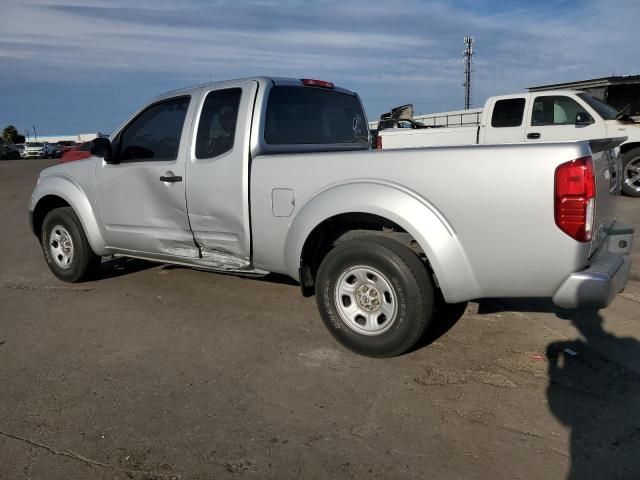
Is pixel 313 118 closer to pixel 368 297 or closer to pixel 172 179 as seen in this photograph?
pixel 172 179

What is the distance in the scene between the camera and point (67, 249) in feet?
18.9

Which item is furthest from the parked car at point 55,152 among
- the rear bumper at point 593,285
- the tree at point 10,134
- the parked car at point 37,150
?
the rear bumper at point 593,285

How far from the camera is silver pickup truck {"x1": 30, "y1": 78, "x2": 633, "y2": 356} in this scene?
305 cm

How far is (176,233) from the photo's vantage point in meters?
4.77

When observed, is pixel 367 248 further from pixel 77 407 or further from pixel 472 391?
pixel 77 407

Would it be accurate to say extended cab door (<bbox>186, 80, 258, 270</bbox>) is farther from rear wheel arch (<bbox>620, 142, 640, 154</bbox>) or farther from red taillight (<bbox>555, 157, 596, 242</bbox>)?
rear wheel arch (<bbox>620, 142, 640, 154</bbox>)

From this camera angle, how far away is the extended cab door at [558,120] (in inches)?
384

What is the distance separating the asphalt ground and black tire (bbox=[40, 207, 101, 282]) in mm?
668

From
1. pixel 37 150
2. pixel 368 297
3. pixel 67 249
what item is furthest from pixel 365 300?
pixel 37 150

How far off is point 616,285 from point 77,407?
321 cm

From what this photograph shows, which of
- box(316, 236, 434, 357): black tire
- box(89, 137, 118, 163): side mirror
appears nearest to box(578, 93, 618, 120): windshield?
A: box(316, 236, 434, 357): black tire

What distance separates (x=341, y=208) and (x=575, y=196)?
4.61 ft

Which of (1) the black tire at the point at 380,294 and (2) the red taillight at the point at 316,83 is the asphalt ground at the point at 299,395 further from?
(2) the red taillight at the point at 316,83

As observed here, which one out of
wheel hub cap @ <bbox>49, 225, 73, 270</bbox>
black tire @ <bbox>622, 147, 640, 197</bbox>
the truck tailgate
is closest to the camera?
the truck tailgate
